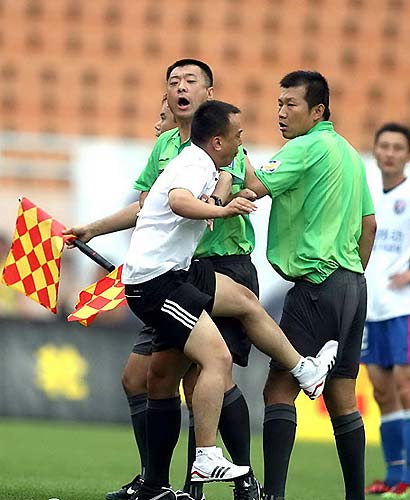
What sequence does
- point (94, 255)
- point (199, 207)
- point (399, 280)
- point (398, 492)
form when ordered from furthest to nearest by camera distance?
point (399, 280) → point (398, 492) → point (94, 255) → point (199, 207)

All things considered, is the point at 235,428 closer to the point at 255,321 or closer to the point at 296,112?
the point at 255,321

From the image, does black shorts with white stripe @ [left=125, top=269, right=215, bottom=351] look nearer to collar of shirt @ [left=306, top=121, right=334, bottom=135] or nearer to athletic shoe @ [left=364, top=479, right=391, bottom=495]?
collar of shirt @ [left=306, top=121, right=334, bottom=135]

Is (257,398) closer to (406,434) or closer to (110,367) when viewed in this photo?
(110,367)

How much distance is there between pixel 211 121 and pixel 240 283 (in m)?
0.95

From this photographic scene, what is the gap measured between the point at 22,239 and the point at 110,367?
680 centimetres

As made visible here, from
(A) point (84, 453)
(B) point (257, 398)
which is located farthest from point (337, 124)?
(A) point (84, 453)

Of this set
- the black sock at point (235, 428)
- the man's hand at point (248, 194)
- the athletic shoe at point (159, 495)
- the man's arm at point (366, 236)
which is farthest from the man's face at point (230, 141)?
the athletic shoe at point (159, 495)

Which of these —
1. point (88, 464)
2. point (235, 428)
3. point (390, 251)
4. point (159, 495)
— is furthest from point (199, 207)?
point (88, 464)

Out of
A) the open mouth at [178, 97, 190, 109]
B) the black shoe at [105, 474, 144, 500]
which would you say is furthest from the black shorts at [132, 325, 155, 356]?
the open mouth at [178, 97, 190, 109]

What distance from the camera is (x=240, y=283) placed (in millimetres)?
6508

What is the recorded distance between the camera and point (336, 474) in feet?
32.0

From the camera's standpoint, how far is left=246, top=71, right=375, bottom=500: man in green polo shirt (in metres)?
6.15

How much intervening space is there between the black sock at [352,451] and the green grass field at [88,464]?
1076 mm

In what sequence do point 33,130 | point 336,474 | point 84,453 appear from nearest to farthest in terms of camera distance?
point 336,474 < point 84,453 < point 33,130
